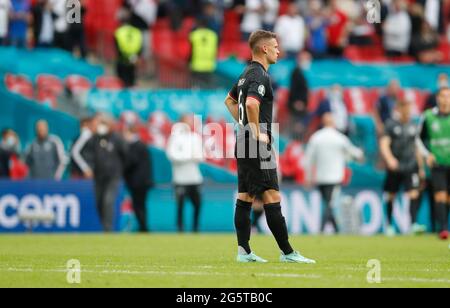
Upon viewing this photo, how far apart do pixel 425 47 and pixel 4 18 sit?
11.1m

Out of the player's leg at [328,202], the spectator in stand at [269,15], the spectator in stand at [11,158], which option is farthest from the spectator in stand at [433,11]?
the spectator in stand at [11,158]

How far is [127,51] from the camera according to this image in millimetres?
28688

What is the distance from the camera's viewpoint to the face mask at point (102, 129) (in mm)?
23902

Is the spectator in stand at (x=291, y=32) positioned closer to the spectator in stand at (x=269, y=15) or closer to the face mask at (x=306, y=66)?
the spectator in stand at (x=269, y=15)

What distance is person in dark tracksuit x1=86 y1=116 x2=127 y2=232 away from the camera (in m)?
23.3

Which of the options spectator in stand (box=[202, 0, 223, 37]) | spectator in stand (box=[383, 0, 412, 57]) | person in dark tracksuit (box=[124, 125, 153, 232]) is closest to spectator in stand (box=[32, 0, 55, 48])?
spectator in stand (box=[202, 0, 223, 37])

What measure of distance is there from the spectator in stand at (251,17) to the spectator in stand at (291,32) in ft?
1.70

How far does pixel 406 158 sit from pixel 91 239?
677cm

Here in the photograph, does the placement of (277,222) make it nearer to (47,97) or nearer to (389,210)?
(389,210)

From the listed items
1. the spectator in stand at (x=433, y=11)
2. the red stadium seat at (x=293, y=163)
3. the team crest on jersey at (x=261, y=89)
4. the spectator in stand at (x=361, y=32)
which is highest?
the spectator in stand at (x=433, y=11)

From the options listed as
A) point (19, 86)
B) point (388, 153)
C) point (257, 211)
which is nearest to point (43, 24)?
point (19, 86)
